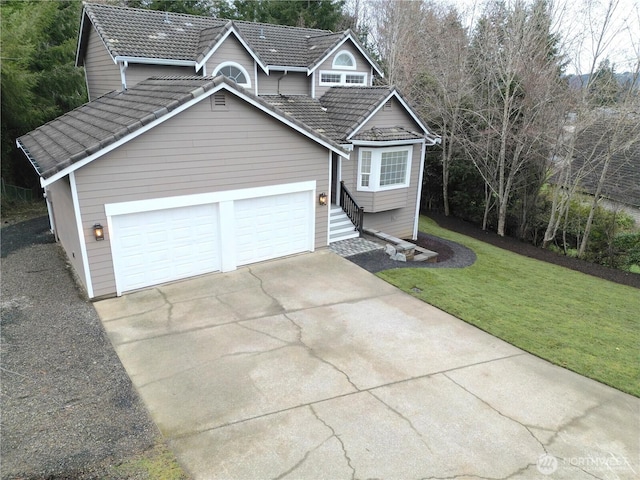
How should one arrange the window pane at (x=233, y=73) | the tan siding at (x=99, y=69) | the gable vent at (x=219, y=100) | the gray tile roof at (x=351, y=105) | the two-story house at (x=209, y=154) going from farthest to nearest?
the window pane at (x=233, y=73), the gray tile roof at (x=351, y=105), the tan siding at (x=99, y=69), the gable vent at (x=219, y=100), the two-story house at (x=209, y=154)

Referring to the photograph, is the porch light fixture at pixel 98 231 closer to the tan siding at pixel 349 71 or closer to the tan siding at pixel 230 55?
the tan siding at pixel 230 55

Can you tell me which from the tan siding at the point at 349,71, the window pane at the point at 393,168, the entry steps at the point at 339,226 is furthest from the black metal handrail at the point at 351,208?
the tan siding at the point at 349,71

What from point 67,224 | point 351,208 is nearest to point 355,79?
point 351,208

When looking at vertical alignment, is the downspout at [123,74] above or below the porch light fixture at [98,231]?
above

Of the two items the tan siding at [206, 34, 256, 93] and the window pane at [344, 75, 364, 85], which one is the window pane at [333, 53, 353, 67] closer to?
the window pane at [344, 75, 364, 85]

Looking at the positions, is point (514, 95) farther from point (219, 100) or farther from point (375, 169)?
point (219, 100)

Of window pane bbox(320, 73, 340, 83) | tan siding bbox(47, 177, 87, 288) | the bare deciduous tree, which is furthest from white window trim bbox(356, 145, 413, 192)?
tan siding bbox(47, 177, 87, 288)

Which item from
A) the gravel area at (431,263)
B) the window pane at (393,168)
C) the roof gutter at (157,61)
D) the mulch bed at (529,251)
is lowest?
the mulch bed at (529,251)
